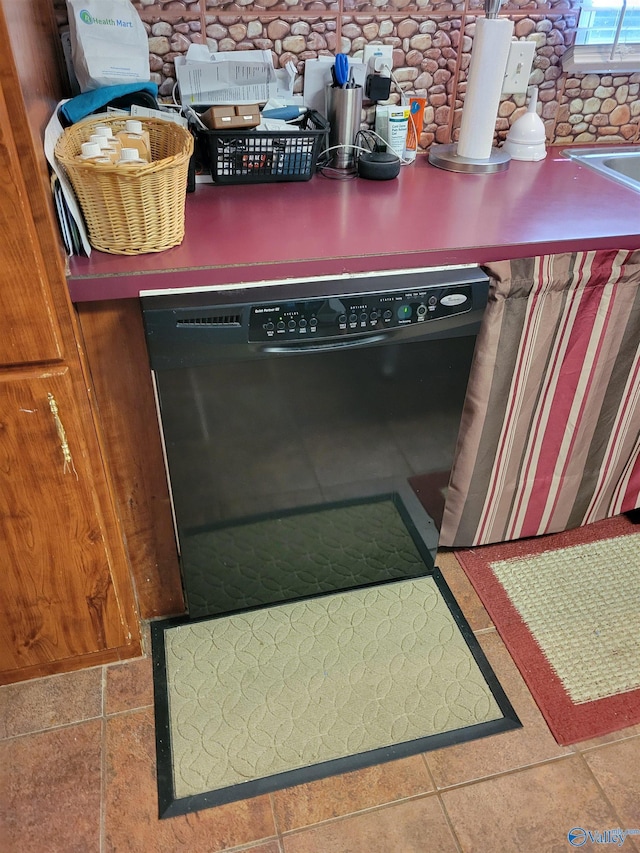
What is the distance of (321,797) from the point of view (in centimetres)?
134

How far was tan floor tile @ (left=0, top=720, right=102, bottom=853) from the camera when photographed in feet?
4.16

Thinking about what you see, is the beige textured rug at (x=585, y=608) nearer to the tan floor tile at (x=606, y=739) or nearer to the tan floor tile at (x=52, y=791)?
the tan floor tile at (x=606, y=739)

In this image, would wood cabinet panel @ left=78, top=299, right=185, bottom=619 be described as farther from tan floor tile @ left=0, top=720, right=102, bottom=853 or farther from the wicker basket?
tan floor tile @ left=0, top=720, right=102, bottom=853

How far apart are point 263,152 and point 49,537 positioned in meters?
0.95

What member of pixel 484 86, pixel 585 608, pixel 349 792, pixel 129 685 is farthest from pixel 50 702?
pixel 484 86

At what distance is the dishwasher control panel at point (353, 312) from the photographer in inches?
46.2

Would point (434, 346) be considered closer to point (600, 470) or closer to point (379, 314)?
point (379, 314)

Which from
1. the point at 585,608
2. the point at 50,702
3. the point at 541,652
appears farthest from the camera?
the point at 585,608

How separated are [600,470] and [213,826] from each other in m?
1.24

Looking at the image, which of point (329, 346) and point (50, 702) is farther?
point (50, 702)

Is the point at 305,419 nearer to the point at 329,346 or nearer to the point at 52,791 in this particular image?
the point at 329,346

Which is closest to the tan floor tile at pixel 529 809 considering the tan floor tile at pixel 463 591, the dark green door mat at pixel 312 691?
the dark green door mat at pixel 312 691

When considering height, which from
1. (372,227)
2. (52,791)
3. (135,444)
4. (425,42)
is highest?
(425,42)

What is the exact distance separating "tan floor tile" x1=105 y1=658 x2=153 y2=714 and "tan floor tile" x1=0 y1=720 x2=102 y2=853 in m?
0.06
